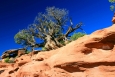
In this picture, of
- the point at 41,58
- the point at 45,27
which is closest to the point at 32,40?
the point at 45,27

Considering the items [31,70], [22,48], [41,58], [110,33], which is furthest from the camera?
[22,48]

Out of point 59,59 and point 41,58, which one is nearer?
point 59,59

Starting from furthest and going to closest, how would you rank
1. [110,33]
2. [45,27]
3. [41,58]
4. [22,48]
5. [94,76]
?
1. [22,48]
2. [45,27]
3. [41,58]
4. [110,33]
5. [94,76]

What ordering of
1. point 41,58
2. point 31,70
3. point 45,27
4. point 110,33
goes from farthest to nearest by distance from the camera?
point 45,27 < point 41,58 < point 31,70 < point 110,33

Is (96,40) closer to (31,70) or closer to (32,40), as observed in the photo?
(31,70)

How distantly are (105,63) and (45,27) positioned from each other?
33.5m

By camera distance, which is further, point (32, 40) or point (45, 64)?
point (32, 40)

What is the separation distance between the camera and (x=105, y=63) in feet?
51.2

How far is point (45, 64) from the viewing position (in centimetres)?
1834

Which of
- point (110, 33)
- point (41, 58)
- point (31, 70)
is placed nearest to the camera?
point (110, 33)

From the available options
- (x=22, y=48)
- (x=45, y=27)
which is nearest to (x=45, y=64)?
(x=45, y=27)

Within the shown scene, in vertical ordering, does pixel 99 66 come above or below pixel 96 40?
below

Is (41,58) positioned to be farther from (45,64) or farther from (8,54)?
(8,54)

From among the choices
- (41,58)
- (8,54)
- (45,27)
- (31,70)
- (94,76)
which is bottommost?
(94,76)
